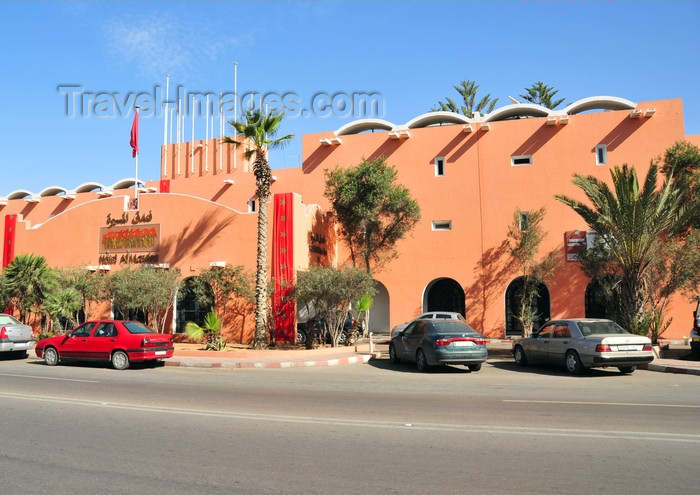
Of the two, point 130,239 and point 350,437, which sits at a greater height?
point 130,239

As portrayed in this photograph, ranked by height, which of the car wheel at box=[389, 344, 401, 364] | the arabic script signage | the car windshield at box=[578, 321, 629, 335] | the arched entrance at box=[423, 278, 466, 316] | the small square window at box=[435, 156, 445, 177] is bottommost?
the car wheel at box=[389, 344, 401, 364]

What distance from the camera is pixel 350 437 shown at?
769cm

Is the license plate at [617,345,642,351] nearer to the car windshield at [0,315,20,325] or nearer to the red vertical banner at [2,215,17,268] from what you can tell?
the car windshield at [0,315,20,325]

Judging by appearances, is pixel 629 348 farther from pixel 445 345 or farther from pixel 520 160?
pixel 520 160

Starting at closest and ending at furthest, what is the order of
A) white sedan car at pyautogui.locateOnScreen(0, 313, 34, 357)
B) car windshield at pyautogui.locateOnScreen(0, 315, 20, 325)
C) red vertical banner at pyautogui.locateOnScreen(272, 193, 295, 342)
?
1. white sedan car at pyautogui.locateOnScreen(0, 313, 34, 357)
2. car windshield at pyautogui.locateOnScreen(0, 315, 20, 325)
3. red vertical banner at pyautogui.locateOnScreen(272, 193, 295, 342)

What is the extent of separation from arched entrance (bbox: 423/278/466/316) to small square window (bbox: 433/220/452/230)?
2820 millimetres

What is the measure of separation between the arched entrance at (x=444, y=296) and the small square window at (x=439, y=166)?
5.57m

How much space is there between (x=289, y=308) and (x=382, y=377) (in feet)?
32.5

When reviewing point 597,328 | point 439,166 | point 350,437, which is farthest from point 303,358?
point 439,166

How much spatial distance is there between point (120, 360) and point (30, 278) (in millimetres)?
11972

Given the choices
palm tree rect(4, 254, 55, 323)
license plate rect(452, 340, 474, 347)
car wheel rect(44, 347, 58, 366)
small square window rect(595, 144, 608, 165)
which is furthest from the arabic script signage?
small square window rect(595, 144, 608, 165)

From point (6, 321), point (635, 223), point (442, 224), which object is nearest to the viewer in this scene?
point (635, 223)

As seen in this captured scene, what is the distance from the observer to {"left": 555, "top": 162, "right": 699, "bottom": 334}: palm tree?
18703 millimetres

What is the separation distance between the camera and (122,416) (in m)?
9.29
